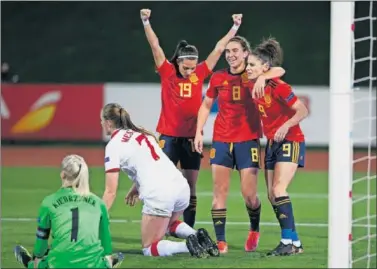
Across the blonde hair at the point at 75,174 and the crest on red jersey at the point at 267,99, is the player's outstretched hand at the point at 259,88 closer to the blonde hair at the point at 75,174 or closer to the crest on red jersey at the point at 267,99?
the crest on red jersey at the point at 267,99

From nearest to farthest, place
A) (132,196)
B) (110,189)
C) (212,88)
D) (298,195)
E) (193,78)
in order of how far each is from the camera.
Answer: (110,189) → (132,196) → (212,88) → (193,78) → (298,195)

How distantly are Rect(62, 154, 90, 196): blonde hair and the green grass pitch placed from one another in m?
1.22

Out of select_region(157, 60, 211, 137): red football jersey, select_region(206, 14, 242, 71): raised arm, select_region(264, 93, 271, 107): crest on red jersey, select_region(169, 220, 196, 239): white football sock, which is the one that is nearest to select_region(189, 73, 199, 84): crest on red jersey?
select_region(157, 60, 211, 137): red football jersey

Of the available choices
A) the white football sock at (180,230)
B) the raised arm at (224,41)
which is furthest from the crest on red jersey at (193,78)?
the white football sock at (180,230)

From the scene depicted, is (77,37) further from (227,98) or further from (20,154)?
(227,98)

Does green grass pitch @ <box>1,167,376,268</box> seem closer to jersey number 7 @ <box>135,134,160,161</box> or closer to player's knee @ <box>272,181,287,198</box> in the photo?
player's knee @ <box>272,181,287,198</box>

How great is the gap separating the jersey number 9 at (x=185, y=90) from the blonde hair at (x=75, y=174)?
274cm

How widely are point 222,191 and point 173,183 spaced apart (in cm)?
68

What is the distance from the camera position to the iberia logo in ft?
66.6

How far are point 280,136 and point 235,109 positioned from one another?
0.72 m

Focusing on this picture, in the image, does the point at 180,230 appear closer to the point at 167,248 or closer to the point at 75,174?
the point at 167,248

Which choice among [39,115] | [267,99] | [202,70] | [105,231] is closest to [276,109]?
[267,99]

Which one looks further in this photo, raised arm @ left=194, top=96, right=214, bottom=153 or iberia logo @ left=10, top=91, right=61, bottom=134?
iberia logo @ left=10, top=91, right=61, bottom=134

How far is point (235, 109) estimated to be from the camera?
873cm
